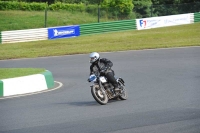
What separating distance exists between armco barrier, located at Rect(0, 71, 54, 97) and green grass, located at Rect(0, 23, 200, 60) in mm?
12353

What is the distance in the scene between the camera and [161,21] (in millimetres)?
42625

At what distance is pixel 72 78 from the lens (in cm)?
1859

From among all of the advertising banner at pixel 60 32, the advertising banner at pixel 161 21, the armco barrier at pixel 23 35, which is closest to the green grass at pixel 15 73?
the armco barrier at pixel 23 35

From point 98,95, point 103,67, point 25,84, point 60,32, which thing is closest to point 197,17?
point 60,32

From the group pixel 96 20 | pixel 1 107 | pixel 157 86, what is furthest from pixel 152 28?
pixel 1 107

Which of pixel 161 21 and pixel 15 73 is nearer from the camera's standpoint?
pixel 15 73

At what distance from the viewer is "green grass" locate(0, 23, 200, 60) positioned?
2967 cm

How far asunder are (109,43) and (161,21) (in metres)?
10.5

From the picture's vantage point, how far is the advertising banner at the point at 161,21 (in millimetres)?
41897

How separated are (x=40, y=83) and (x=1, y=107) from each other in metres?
3.25

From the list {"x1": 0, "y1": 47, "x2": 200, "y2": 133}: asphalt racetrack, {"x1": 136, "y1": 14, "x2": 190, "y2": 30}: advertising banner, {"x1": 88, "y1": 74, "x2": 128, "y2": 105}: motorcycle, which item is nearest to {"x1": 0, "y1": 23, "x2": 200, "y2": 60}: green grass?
{"x1": 136, "y1": 14, "x2": 190, "y2": 30}: advertising banner

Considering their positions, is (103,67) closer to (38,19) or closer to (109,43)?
(109,43)

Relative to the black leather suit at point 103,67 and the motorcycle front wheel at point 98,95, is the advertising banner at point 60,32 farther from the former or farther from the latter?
the motorcycle front wheel at point 98,95

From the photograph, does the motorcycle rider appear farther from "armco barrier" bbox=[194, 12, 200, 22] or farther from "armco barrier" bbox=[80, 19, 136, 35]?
"armco barrier" bbox=[194, 12, 200, 22]
